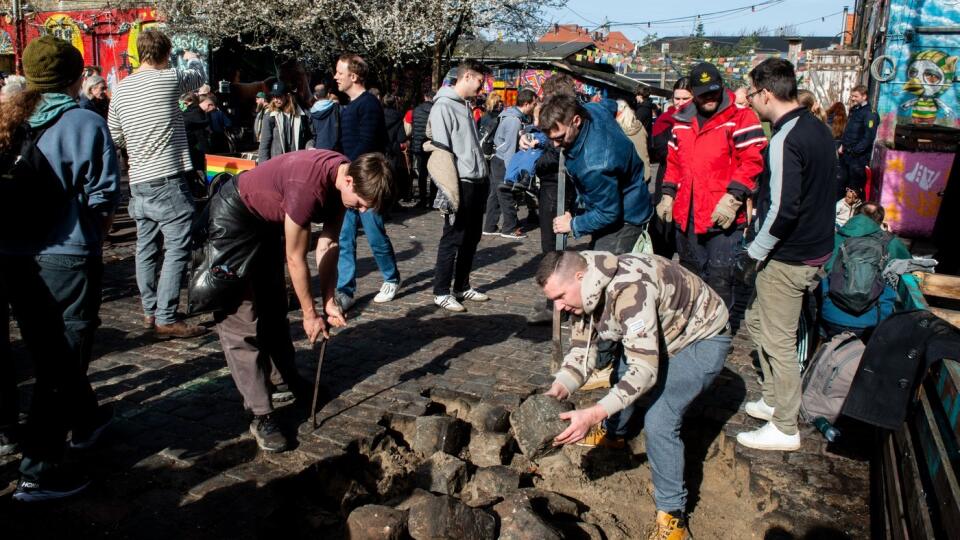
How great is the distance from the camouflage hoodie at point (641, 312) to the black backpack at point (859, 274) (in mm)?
1797

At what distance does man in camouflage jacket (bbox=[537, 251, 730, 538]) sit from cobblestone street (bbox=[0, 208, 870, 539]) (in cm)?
62

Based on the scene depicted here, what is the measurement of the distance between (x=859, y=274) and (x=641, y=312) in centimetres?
243

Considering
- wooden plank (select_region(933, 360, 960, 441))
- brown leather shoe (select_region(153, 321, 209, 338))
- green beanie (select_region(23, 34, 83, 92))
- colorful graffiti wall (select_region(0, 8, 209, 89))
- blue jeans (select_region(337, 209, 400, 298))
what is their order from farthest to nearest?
colorful graffiti wall (select_region(0, 8, 209, 89)) < blue jeans (select_region(337, 209, 400, 298)) < brown leather shoe (select_region(153, 321, 209, 338)) < green beanie (select_region(23, 34, 83, 92)) < wooden plank (select_region(933, 360, 960, 441))

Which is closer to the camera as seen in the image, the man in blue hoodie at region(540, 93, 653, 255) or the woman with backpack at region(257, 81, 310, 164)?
the man in blue hoodie at region(540, 93, 653, 255)

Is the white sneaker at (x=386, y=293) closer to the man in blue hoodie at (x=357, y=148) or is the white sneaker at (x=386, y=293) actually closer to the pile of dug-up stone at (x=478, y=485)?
the man in blue hoodie at (x=357, y=148)

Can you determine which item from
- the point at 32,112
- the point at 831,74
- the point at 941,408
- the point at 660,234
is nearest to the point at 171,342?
the point at 32,112

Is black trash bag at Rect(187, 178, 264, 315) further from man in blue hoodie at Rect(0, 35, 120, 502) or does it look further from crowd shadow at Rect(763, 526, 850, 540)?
crowd shadow at Rect(763, 526, 850, 540)

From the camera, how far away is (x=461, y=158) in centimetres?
624

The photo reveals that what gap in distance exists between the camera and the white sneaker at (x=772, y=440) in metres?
4.16

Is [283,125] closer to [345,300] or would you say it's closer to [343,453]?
[345,300]

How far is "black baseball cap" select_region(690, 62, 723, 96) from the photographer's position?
498 cm

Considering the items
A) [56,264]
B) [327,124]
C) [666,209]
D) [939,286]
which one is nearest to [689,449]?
[939,286]

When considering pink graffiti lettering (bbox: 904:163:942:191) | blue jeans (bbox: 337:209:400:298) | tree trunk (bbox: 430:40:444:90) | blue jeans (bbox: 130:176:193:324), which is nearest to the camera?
blue jeans (bbox: 130:176:193:324)

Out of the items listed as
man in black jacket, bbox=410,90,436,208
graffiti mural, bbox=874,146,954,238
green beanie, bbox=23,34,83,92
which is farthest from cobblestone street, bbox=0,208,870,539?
graffiti mural, bbox=874,146,954,238
